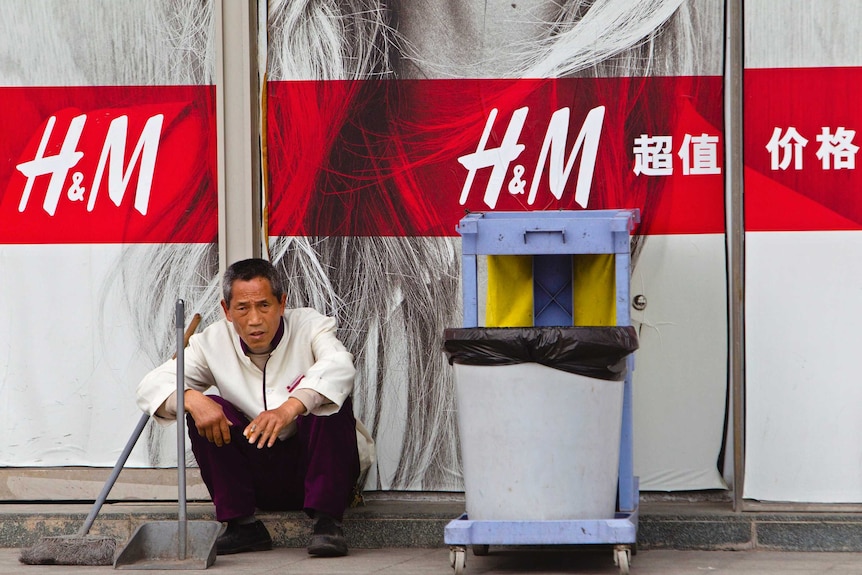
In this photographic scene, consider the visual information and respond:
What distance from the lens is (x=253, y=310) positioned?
4270mm

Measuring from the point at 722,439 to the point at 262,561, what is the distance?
5.91 feet

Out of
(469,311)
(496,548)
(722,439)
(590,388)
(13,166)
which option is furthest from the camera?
(13,166)

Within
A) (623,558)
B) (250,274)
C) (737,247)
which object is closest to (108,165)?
(250,274)

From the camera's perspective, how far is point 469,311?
4023mm

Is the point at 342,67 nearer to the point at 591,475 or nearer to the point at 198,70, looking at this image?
the point at 198,70

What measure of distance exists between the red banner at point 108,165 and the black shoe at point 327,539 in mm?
1321

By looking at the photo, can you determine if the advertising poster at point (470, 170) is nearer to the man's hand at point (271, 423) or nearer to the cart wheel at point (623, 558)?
the man's hand at point (271, 423)

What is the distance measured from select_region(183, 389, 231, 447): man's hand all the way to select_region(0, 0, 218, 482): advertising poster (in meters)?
0.86

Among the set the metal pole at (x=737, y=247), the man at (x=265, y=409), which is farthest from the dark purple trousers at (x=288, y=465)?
the metal pole at (x=737, y=247)

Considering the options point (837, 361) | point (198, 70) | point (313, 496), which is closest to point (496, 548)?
point (313, 496)

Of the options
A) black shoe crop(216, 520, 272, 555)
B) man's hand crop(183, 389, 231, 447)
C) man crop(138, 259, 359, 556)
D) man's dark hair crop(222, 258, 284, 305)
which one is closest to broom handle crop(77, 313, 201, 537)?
man crop(138, 259, 359, 556)

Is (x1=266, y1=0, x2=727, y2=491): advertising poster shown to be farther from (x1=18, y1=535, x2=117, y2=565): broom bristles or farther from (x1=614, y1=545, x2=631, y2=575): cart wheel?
(x1=18, y1=535, x2=117, y2=565): broom bristles

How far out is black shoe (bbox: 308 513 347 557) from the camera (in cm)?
416

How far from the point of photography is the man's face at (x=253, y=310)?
4270 mm
